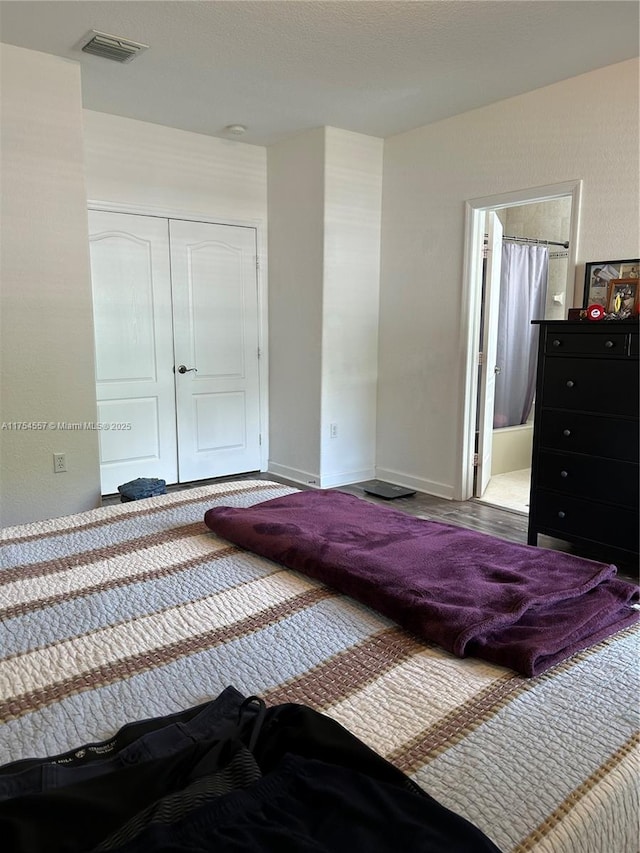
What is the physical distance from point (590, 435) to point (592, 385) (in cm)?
25

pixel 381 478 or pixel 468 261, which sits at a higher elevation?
pixel 468 261

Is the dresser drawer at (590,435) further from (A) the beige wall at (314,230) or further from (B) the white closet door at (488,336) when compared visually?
(B) the white closet door at (488,336)

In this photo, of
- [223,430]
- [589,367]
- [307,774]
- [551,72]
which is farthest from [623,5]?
[223,430]

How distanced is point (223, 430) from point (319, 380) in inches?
37.0

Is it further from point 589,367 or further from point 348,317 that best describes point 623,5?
point 348,317

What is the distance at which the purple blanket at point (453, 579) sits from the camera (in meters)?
1.29

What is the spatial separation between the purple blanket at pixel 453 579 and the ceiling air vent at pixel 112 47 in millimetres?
2584

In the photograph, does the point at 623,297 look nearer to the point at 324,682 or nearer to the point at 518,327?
the point at 518,327

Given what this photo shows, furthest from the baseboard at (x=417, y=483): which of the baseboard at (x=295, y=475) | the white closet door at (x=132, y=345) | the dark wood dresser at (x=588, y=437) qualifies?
the white closet door at (x=132, y=345)

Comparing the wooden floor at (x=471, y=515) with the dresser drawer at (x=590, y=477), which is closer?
the dresser drawer at (x=590, y=477)

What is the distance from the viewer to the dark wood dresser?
2.98 metres

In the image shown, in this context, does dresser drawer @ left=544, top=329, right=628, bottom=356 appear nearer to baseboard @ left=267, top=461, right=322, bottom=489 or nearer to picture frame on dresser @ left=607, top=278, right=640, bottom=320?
picture frame on dresser @ left=607, top=278, right=640, bottom=320

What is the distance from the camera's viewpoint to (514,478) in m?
5.30

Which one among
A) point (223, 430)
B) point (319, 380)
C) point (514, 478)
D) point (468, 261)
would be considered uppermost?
point (468, 261)
